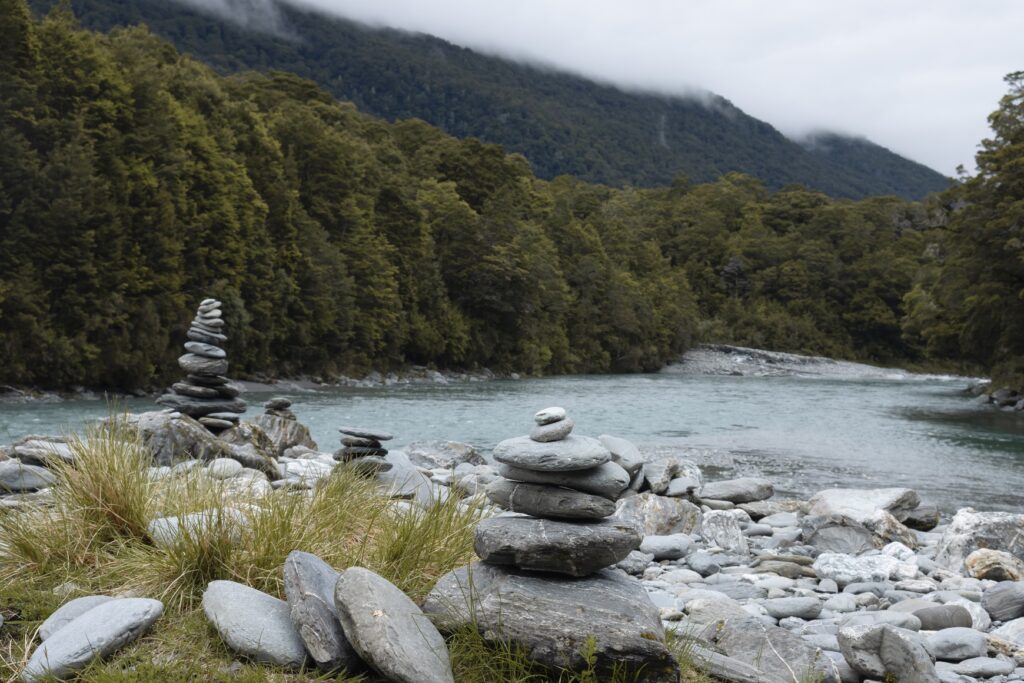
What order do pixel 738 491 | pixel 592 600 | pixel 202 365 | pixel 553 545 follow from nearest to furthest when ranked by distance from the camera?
pixel 592 600, pixel 553 545, pixel 738 491, pixel 202 365

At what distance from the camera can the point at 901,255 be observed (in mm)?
89188

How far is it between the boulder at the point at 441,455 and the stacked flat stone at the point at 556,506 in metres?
8.84

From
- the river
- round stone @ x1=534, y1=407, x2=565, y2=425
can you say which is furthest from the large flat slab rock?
the river

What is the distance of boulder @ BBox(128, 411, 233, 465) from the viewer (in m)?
10.2

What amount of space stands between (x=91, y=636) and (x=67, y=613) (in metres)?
0.41

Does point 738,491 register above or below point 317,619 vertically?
below

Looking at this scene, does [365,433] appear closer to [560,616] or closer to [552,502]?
[552,502]

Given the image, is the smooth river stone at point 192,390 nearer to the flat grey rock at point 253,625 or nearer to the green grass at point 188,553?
the green grass at point 188,553

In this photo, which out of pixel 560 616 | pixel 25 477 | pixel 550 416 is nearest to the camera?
pixel 560 616

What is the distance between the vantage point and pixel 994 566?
7852 millimetres

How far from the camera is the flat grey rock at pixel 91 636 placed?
11.5 feet

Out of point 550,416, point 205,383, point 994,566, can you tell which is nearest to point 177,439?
point 205,383

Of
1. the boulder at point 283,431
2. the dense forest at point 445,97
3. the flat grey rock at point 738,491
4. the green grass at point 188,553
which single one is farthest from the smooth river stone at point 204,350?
the dense forest at point 445,97

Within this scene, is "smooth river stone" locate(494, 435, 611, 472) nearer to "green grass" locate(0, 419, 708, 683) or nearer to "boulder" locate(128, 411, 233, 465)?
"green grass" locate(0, 419, 708, 683)
